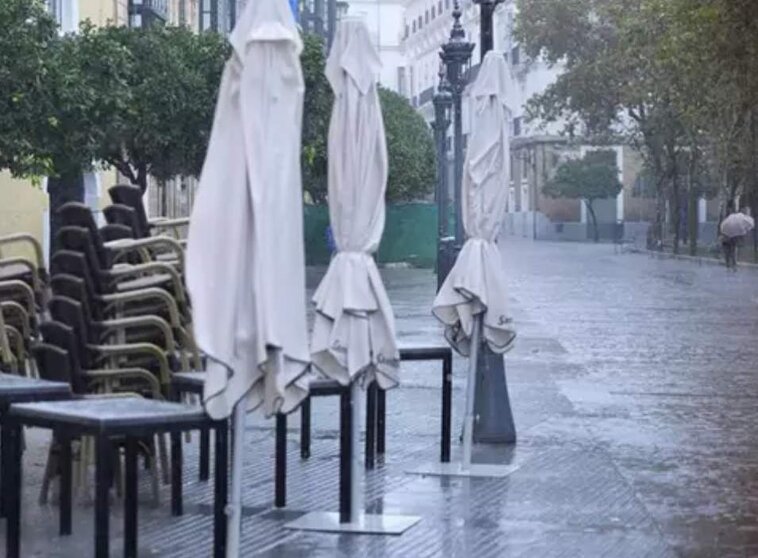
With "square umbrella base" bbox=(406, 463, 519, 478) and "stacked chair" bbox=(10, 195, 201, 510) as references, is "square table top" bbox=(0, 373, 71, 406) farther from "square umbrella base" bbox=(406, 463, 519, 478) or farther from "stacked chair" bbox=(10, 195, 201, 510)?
"square umbrella base" bbox=(406, 463, 519, 478)

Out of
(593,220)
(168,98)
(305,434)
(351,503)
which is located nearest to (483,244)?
(305,434)

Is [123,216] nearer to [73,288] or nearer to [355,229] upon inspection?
[73,288]

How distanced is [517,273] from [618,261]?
1255 cm

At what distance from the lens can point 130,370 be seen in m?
9.66

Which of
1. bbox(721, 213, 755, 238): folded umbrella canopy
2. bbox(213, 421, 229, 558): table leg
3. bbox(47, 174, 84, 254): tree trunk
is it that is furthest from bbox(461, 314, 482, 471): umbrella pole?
bbox(721, 213, 755, 238): folded umbrella canopy

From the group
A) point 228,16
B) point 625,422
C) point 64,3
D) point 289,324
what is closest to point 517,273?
point 228,16

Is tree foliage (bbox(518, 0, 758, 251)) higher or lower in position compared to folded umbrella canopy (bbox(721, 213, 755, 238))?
higher

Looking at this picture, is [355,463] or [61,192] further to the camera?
[61,192]

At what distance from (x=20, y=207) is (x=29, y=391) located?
20785mm

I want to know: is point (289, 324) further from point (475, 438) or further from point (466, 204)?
point (475, 438)

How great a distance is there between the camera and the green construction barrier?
4859 cm

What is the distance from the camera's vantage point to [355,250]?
30.2 feet

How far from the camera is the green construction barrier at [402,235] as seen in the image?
48594mm

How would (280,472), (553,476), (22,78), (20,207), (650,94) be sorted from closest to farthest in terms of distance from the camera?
(280,472) → (553,476) → (22,78) → (20,207) → (650,94)
